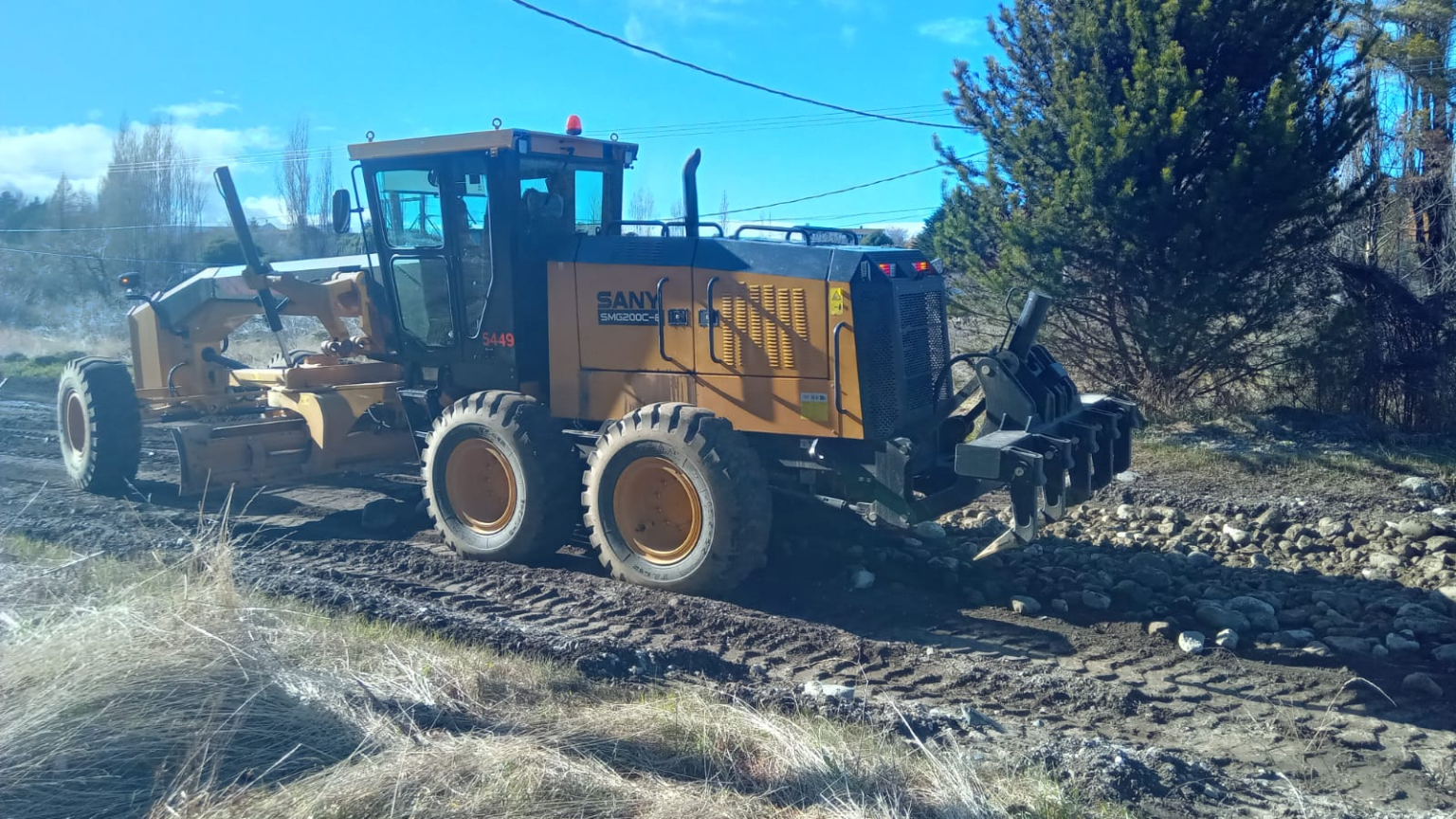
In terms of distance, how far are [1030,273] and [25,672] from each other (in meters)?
9.64

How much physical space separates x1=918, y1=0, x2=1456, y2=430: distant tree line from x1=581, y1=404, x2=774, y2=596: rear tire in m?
6.07

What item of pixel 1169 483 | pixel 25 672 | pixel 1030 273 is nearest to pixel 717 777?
pixel 25 672

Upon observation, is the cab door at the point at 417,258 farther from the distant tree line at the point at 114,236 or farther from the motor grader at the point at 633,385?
the distant tree line at the point at 114,236

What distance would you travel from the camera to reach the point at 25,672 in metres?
4.00

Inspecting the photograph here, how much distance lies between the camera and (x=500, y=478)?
7516 mm

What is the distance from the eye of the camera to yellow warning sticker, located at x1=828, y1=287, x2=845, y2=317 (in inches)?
250

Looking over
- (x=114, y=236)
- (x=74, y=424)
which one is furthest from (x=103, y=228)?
(x=74, y=424)

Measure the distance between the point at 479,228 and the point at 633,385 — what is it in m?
1.63

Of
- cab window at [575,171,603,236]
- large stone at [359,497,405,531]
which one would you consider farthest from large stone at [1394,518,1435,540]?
large stone at [359,497,405,531]

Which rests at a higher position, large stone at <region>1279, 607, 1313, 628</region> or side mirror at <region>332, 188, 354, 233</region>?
side mirror at <region>332, 188, 354, 233</region>

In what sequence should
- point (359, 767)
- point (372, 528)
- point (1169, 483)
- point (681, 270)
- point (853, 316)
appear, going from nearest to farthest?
point (359, 767)
point (853, 316)
point (681, 270)
point (372, 528)
point (1169, 483)

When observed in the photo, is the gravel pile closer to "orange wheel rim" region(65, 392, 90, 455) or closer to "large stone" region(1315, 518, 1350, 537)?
"large stone" region(1315, 518, 1350, 537)

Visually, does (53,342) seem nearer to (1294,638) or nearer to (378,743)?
(378,743)

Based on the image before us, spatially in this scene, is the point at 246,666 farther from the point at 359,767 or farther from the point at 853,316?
the point at 853,316
